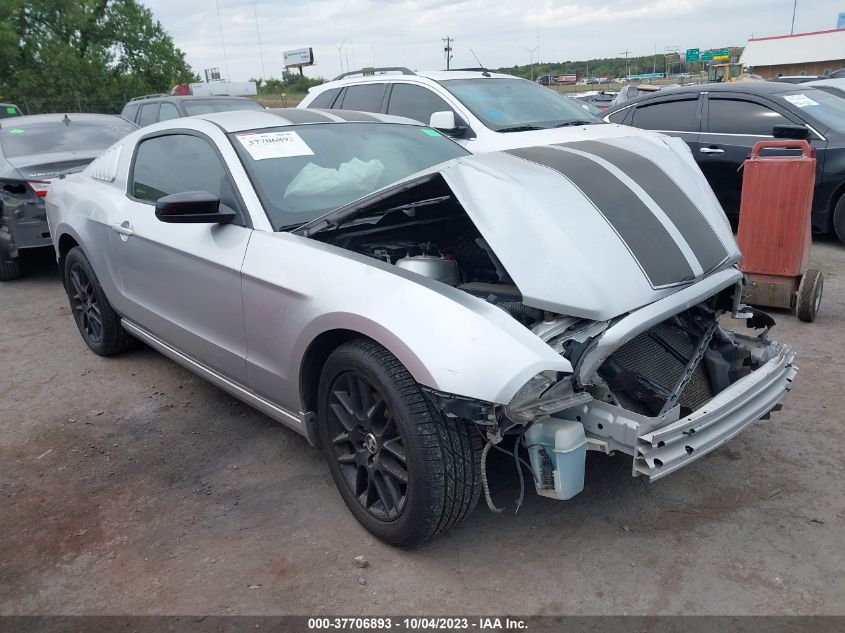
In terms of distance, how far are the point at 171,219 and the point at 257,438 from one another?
1.25m

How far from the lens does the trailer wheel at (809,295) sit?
4.80m

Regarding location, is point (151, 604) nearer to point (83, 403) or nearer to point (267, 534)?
point (267, 534)

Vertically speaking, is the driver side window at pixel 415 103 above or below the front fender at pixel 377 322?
above

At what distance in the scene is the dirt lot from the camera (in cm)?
243

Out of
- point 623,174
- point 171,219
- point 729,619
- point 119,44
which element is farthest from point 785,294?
point 119,44

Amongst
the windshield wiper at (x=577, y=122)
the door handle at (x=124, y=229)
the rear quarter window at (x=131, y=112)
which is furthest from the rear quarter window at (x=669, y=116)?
the rear quarter window at (x=131, y=112)

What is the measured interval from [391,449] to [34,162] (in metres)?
6.02

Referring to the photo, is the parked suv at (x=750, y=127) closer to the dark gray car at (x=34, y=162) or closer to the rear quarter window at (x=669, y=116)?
the rear quarter window at (x=669, y=116)

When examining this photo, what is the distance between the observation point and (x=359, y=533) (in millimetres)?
2811

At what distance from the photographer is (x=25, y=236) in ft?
21.7

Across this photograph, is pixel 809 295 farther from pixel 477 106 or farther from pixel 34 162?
pixel 34 162

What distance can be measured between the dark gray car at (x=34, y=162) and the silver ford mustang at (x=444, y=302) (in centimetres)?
336

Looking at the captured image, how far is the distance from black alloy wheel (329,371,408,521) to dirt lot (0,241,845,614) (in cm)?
19

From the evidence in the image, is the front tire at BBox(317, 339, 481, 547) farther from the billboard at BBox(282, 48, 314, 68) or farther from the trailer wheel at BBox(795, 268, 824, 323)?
the billboard at BBox(282, 48, 314, 68)
